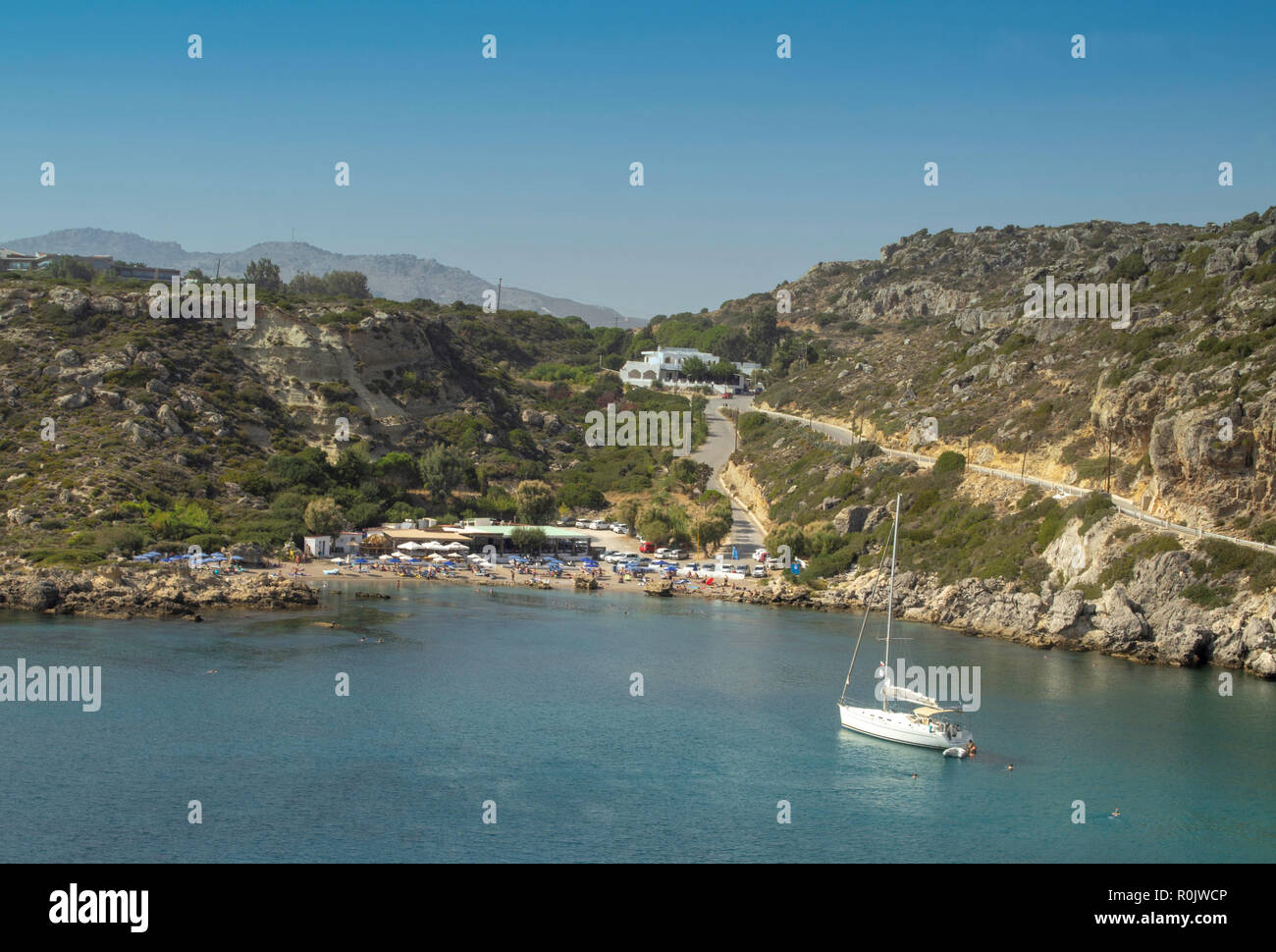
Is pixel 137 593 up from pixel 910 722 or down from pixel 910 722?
up

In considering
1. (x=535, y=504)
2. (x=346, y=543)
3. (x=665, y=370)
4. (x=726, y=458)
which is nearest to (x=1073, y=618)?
(x=535, y=504)

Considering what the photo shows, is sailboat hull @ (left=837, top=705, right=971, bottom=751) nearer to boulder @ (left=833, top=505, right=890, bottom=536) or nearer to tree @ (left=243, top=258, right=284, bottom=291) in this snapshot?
boulder @ (left=833, top=505, right=890, bottom=536)

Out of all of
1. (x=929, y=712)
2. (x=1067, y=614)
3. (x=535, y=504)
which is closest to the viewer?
(x=929, y=712)

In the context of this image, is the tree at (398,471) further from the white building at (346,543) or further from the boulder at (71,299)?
the boulder at (71,299)

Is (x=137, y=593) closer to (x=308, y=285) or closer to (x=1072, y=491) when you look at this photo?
(x=1072, y=491)

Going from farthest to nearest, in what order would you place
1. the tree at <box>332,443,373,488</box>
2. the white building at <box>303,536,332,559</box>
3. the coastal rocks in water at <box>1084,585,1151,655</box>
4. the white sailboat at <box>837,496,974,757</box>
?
the tree at <box>332,443,373,488</box>
the white building at <box>303,536,332,559</box>
the coastal rocks in water at <box>1084,585,1151,655</box>
the white sailboat at <box>837,496,974,757</box>

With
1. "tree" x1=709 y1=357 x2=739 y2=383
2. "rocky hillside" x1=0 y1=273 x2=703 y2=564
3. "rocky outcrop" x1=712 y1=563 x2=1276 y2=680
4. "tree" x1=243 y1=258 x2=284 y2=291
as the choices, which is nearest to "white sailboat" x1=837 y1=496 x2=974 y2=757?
"rocky outcrop" x1=712 y1=563 x2=1276 y2=680
